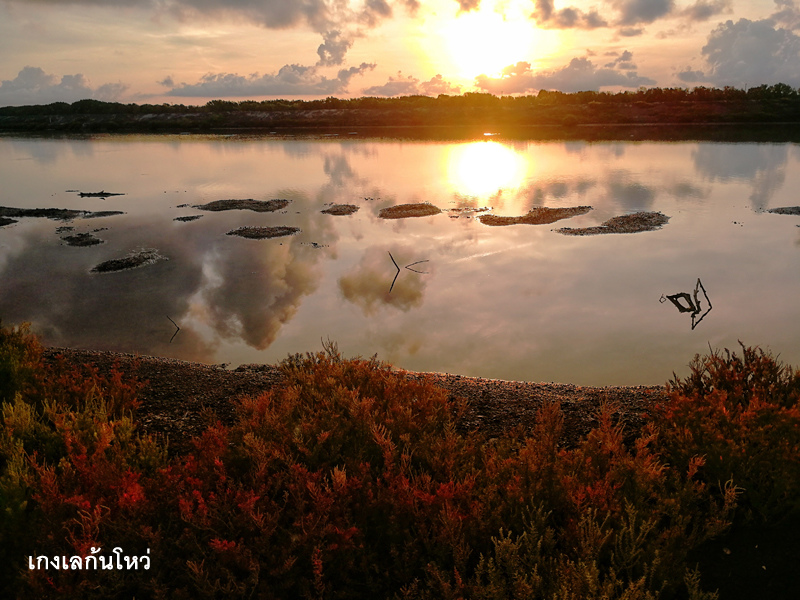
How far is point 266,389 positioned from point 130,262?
13.1m

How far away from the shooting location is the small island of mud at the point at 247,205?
1162 inches

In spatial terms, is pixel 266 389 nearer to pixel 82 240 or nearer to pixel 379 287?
pixel 379 287

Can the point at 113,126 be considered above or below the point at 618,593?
above

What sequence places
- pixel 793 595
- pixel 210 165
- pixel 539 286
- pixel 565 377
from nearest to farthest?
pixel 793 595, pixel 565 377, pixel 539 286, pixel 210 165

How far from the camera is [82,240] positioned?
23.0m

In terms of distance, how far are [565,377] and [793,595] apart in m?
6.58

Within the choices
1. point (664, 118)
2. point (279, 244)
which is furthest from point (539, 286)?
point (664, 118)

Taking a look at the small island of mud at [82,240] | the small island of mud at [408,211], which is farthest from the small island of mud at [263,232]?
the small island of mud at [82,240]

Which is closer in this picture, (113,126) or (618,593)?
(618,593)

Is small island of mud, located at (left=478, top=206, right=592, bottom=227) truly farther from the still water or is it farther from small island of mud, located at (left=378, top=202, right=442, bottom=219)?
small island of mud, located at (left=378, top=202, right=442, bottom=219)

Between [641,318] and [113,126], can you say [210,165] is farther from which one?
[113,126]

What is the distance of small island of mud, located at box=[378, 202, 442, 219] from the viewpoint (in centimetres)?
2744

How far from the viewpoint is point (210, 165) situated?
47.0 metres

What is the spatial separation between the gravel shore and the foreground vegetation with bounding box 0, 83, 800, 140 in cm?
6553
